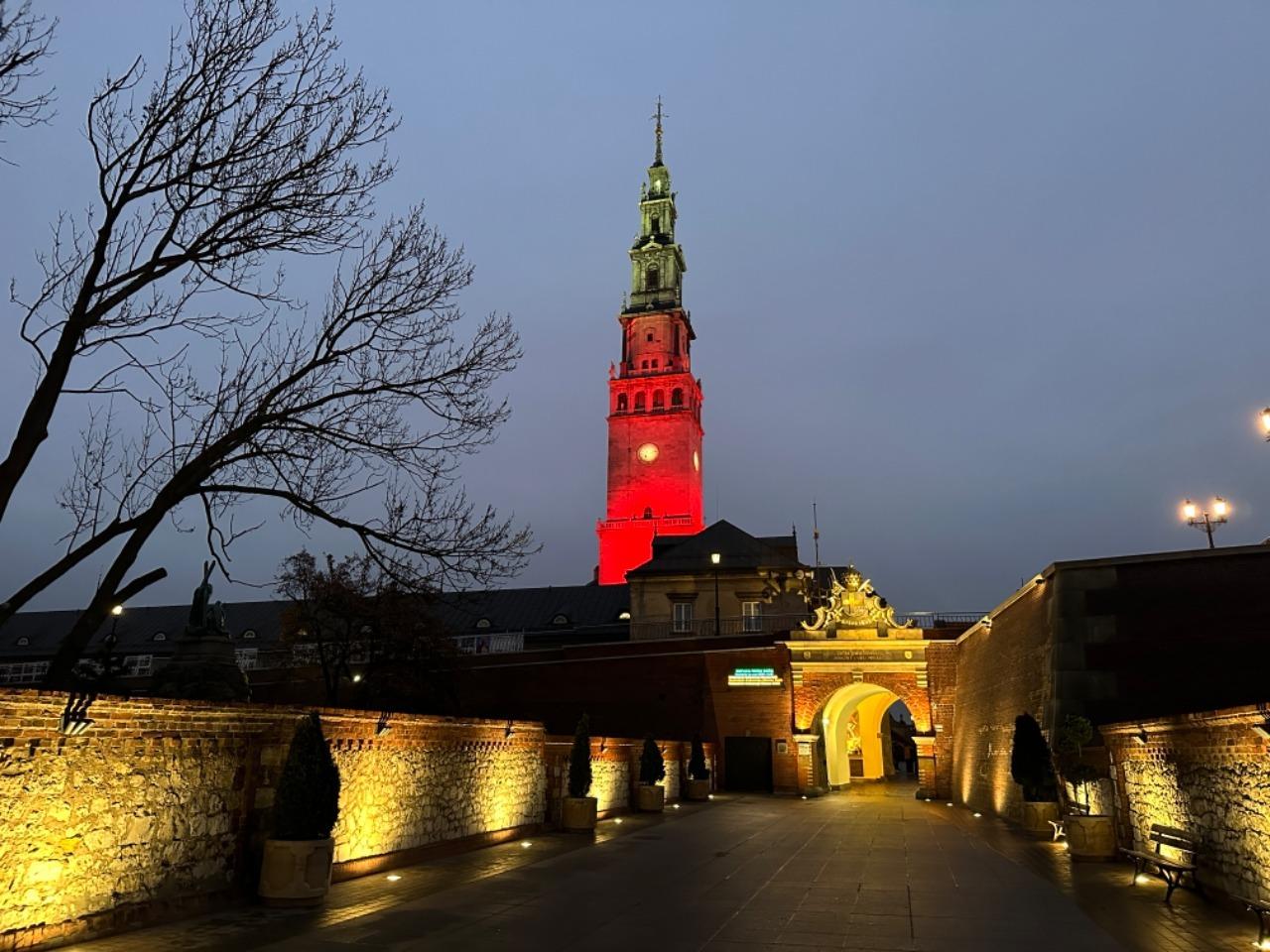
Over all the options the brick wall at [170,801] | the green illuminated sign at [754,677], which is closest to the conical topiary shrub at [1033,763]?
the brick wall at [170,801]

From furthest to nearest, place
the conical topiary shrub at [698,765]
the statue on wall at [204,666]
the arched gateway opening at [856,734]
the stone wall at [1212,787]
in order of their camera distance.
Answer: the arched gateway opening at [856,734]
the conical topiary shrub at [698,765]
the statue on wall at [204,666]
the stone wall at [1212,787]

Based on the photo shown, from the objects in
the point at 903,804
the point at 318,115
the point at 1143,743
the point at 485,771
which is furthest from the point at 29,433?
the point at 903,804

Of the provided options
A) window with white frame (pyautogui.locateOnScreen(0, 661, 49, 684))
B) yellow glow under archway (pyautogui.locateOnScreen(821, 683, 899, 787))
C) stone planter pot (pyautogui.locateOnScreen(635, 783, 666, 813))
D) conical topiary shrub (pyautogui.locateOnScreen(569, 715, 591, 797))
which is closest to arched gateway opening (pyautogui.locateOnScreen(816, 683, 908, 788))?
yellow glow under archway (pyautogui.locateOnScreen(821, 683, 899, 787))

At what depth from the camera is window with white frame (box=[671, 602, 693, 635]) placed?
4528 cm

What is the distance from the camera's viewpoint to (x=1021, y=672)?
22.3 meters

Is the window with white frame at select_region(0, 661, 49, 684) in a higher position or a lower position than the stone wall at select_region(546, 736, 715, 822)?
higher

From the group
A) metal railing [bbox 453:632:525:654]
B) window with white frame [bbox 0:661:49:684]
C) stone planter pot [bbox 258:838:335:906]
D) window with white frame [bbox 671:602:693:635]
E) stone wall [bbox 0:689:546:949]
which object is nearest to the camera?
stone wall [bbox 0:689:546:949]

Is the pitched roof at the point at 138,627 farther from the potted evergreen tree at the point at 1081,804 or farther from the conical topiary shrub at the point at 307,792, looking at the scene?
the potted evergreen tree at the point at 1081,804

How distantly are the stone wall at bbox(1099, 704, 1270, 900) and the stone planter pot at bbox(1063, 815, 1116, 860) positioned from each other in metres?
0.60

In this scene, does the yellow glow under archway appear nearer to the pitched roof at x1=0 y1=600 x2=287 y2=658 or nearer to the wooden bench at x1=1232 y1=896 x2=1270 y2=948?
the wooden bench at x1=1232 y1=896 x2=1270 y2=948

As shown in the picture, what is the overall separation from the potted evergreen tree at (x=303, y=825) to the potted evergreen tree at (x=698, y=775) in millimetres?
20463

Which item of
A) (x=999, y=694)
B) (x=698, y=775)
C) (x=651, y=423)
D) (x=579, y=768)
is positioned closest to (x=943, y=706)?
(x=999, y=694)

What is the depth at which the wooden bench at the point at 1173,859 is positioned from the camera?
34.9 feet

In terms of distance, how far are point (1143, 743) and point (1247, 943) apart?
4860mm
